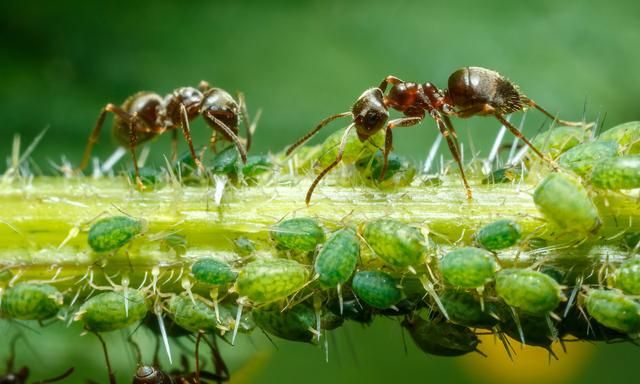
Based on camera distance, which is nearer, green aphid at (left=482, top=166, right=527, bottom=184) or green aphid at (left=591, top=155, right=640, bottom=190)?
green aphid at (left=591, top=155, right=640, bottom=190)

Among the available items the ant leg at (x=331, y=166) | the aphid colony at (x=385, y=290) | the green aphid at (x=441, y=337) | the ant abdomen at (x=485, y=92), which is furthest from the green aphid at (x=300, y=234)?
the ant abdomen at (x=485, y=92)

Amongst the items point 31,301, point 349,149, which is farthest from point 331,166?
point 31,301

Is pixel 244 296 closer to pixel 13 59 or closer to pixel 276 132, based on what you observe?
pixel 276 132

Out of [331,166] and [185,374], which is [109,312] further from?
[331,166]

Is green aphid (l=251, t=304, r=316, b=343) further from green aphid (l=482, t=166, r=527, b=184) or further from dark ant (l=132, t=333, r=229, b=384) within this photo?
green aphid (l=482, t=166, r=527, b=184)

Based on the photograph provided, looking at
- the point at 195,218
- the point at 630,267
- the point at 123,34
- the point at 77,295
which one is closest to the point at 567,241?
the point at 630,267

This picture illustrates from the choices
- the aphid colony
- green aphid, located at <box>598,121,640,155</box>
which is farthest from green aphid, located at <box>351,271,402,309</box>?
green aphid, located at <box>598,121,640,155</box>

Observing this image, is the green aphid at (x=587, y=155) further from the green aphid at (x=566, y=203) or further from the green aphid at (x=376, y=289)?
the green aphid at (x=376, y=289)

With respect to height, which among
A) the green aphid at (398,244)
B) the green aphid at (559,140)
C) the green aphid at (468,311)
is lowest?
the green aphid at (468,311)
